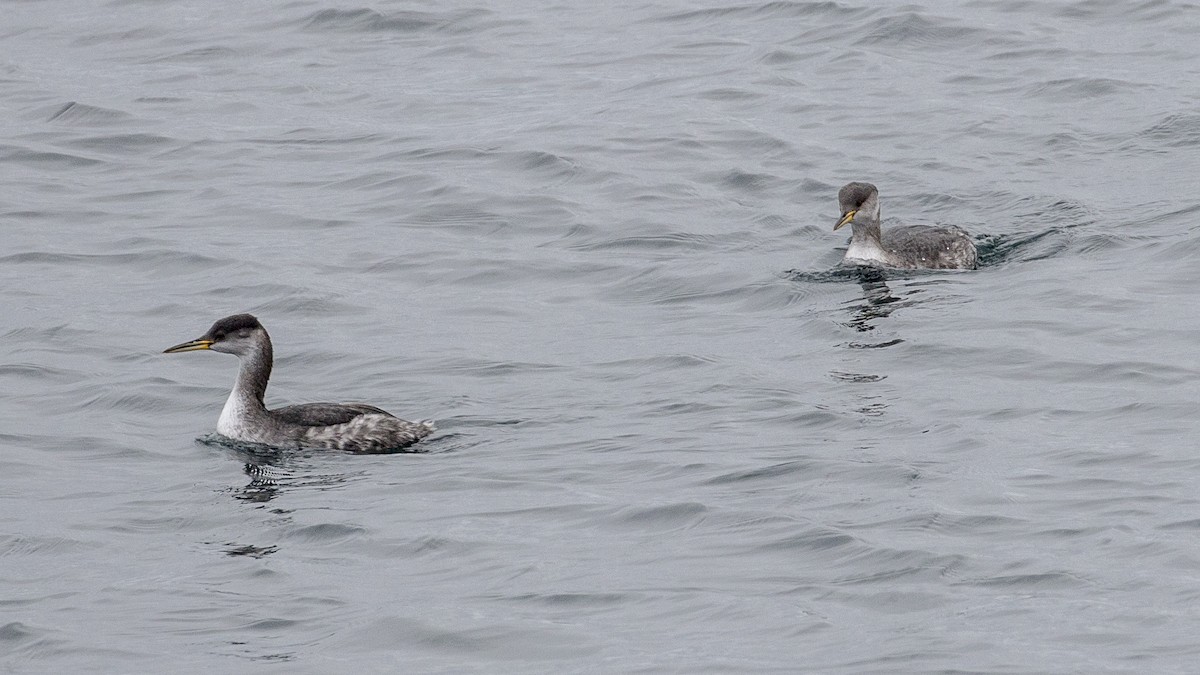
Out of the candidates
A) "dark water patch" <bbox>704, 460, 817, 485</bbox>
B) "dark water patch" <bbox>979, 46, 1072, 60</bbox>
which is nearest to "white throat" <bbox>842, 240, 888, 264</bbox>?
"dark water patch" <bbox>704, 460, 817, 485</bbox>

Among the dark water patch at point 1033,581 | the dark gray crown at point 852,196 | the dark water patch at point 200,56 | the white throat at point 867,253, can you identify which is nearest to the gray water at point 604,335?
the dark water patch at point 1033,581

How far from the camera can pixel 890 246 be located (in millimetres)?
20562

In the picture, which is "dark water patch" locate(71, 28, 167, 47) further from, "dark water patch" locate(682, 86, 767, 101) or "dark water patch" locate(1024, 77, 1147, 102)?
"dark water patch" locate(1024, 77, 1147, 102)

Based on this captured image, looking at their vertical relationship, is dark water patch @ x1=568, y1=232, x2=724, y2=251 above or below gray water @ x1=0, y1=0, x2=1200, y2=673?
below

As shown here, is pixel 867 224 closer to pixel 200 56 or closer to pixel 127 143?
pixel 127 143

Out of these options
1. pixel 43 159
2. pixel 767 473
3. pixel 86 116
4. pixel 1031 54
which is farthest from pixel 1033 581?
pixel 86 116

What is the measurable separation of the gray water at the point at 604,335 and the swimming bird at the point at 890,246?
39cm

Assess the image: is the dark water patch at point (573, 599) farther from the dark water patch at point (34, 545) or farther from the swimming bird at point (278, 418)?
the swimming bird at point (278, 418)

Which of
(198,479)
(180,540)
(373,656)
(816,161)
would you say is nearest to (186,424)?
(198,479)

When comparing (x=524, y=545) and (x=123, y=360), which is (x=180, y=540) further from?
(x=123, y=360)

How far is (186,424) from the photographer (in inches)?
644

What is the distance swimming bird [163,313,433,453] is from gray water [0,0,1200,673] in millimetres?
235

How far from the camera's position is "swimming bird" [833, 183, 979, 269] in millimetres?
20078

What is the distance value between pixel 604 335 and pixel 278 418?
11.3 feet
